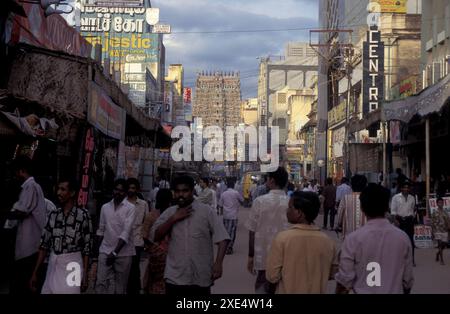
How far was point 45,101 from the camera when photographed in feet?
37.4

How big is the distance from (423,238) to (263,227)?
10.8 m

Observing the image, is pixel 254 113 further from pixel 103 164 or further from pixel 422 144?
pixel 103 164

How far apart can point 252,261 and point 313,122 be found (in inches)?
2421

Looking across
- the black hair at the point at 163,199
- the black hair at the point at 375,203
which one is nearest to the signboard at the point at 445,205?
the black hair at the point at 163,199

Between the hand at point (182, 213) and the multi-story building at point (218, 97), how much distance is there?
139 metres

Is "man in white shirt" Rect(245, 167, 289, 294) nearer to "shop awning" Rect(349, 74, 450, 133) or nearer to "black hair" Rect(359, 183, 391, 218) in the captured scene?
"black hair" Rect(359, 183, 391, 218)

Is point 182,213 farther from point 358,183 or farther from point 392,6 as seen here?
point 392,6

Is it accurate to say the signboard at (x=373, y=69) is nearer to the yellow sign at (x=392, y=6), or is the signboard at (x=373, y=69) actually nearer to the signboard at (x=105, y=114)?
the yellow sign at (x=392, y=6)

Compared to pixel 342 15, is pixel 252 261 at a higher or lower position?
lower

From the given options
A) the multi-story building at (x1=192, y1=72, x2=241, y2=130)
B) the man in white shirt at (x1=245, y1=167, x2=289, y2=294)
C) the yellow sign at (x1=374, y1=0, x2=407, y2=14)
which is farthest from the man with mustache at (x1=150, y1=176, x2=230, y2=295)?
the multi-story building at (x1=192, y1=72, x2=241, y2=130)

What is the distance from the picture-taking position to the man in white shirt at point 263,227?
25.0ft

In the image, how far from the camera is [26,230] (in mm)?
8289

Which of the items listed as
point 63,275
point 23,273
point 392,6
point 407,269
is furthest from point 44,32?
point 392,6

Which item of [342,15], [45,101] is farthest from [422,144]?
[342,15]
